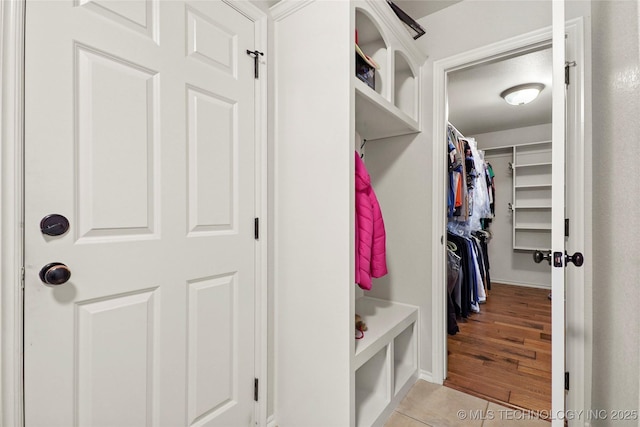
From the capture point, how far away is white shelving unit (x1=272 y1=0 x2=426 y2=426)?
122cm

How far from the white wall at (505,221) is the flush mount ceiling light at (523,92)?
1599 millimetres

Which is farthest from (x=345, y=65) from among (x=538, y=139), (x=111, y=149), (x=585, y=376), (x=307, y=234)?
(x=538, y=139)

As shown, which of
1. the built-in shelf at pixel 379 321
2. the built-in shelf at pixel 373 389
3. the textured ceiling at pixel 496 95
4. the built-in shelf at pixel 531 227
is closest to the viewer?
the built-in shelf at pixel 379 321

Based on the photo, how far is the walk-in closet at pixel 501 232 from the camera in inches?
78.8

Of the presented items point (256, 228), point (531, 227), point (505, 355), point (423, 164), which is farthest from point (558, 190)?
point (531, 227)

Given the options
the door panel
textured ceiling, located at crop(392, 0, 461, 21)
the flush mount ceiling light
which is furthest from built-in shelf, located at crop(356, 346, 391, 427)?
the flush mount ceiling light

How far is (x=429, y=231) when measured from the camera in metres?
1.87

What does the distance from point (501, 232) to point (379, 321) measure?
3.82 metres

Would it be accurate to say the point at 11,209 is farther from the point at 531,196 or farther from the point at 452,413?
the point at 531,196

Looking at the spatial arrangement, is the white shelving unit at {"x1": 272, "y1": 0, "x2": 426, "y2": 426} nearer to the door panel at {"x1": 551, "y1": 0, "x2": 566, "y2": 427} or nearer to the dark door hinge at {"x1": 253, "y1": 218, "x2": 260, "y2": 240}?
the dark door hinge at {"x1": 253, "y1": 218, "x2": 260, "y2": 240}

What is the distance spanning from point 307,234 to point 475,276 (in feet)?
8.79

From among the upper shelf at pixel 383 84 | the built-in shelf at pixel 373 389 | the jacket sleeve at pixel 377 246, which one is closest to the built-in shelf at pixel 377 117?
the upper shelf at pixel 383 84

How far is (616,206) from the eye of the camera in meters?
1.01

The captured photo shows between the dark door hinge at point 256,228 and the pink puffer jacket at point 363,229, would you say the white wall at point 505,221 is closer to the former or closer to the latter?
the pink puffer jacket at point 363,229
